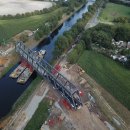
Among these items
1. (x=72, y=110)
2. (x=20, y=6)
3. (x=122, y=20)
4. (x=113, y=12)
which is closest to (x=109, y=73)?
(x=72, y=110)

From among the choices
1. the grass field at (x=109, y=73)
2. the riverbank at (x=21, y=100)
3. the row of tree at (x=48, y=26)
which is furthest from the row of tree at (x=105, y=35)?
the riverbank at (x=21, y=100)

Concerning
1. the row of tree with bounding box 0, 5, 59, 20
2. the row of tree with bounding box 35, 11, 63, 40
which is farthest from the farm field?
the row of tree with bounding box 35, 11, 63, 40

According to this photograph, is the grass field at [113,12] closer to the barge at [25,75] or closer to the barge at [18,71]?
the barge at [18,71]

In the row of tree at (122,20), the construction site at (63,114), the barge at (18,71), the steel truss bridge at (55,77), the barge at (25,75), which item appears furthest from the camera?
the row of tree at (122,20)

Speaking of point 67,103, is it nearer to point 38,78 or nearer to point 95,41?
point 38,78

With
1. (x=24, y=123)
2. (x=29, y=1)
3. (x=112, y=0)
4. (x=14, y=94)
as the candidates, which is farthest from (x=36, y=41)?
(x=112, y=0)
